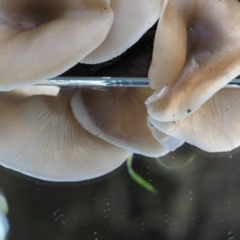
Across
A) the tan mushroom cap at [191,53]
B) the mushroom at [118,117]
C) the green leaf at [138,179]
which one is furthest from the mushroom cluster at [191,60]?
the green leaf at [138,179]

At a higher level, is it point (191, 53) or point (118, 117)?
point (191, 53)

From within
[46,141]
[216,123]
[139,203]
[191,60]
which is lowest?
[139,203]

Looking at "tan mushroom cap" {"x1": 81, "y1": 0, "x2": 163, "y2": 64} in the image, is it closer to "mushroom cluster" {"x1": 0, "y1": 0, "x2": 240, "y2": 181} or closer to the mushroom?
"mushroom cluster" {"x1": 0, "y1": 0, "x2": 240, "y2": 181}

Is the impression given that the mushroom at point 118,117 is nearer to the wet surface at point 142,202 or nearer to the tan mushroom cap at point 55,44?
the tan mushroom cap at point 55,44

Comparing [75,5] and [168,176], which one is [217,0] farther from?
[168,176]

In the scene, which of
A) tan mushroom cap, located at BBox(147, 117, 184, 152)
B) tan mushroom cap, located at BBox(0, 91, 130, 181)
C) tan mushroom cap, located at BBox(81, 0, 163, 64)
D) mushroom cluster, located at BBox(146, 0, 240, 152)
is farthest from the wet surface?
tan mushroom cap, located at BBox(81, 0, 163, 64)

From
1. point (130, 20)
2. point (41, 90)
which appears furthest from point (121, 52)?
point (41, 90)

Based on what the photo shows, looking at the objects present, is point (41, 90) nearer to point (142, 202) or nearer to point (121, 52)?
point (121, 52)

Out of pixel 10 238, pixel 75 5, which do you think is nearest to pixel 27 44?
pixel 75 5
